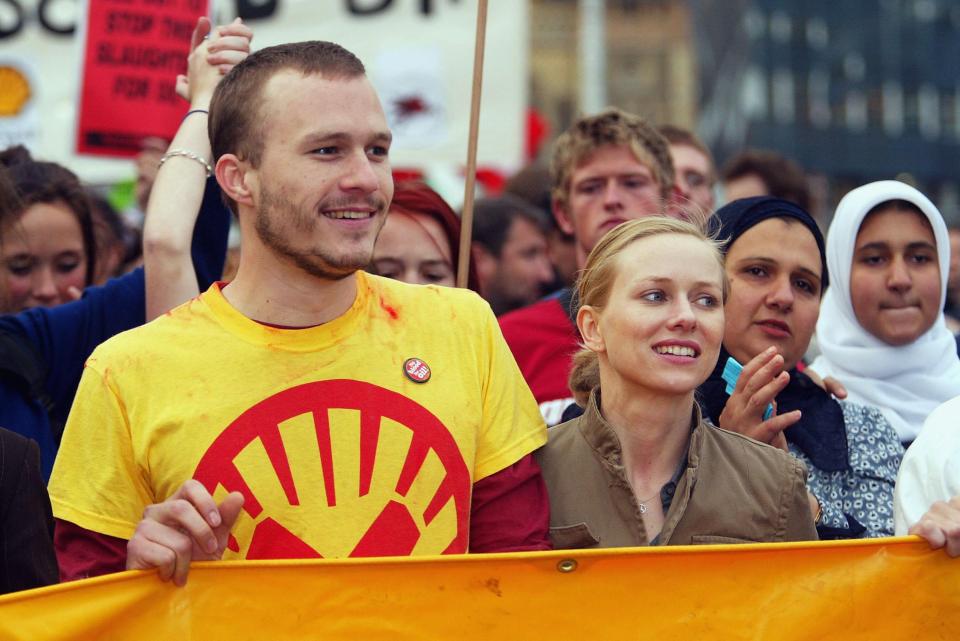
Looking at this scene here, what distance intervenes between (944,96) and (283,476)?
67289 millimetres

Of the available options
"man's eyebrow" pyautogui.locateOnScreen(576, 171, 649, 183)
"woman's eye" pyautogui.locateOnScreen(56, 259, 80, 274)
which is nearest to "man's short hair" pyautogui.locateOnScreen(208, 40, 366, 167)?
"woman's eye" pyautogui.locateOnScreen(56, 259, 80, 274)

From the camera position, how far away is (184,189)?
389 centimetres

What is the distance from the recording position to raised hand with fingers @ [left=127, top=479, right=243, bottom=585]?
116 inches

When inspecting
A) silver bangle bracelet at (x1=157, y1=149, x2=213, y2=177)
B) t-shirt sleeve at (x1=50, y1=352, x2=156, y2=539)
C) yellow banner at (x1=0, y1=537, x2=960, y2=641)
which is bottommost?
yellow banner at (x1=0, y1=537, x2=960, y2=641)

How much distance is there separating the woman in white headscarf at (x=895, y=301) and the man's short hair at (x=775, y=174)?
212 centimetres

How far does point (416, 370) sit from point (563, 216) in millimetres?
2612

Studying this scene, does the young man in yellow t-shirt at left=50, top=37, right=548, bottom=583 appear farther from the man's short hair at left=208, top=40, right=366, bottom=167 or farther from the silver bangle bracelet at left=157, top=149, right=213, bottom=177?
the silver bangle bracelet at left=157, top=149, right=213, bottom=177

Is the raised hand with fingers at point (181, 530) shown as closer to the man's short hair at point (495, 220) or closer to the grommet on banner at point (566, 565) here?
the grommet on banner at point (566, 565)

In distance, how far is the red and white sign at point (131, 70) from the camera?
257 inches

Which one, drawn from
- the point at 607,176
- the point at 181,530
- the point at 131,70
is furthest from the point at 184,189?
the point at 131,70

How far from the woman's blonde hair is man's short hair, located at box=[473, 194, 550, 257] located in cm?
303

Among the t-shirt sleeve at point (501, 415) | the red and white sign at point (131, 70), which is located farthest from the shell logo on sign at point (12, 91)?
the t-shirt sleeve at point (501, 415)

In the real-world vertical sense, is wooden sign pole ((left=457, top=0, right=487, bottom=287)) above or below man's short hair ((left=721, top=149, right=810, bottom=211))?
below

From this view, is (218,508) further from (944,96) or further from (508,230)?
(944,96)
